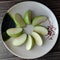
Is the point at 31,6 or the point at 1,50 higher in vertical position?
the point at 31,6

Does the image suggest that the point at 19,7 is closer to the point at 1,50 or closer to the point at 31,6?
the point at 31,6

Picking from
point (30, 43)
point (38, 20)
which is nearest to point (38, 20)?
point (38, 20)

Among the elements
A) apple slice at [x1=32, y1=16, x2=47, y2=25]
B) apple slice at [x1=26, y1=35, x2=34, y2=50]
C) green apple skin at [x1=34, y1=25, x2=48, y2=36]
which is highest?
apple slice at [x1=32, y1=16, x2=47, y2=25]

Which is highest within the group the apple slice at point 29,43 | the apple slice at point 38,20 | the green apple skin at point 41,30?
the apple slice at point 38,20

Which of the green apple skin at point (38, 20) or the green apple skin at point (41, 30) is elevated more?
the green apple skin at point (38, 20)

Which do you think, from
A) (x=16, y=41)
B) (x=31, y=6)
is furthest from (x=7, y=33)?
(x=31, y=6)
